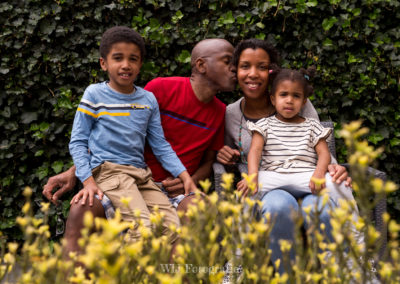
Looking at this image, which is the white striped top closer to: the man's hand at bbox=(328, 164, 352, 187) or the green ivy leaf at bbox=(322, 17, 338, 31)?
the man's hand at bbox=(328, 164, 352, 187)

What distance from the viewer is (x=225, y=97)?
374 centimetres

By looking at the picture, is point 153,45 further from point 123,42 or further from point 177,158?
point 177,158

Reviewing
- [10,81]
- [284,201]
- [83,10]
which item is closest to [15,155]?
[10,81]

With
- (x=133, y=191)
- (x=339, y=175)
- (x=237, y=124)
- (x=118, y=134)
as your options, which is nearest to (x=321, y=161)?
(x=339, y=175)

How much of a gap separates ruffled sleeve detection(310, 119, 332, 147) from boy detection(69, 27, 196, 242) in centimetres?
95

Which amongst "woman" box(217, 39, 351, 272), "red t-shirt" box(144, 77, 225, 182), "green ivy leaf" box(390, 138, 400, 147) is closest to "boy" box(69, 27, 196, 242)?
"red t-shirt" box(144, 77, 225, 182)

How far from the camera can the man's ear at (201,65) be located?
10.0 feet

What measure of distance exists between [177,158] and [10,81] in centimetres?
177

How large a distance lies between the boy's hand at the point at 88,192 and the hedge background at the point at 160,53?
131cm

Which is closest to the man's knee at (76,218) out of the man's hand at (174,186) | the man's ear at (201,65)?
the man's hand at (174,186)

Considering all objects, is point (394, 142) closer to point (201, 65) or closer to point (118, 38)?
point (201, 65)

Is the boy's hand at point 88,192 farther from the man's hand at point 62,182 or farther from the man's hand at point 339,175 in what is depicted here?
the man's hand at point 339,175

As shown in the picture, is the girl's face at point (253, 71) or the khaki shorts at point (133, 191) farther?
the girl's face at point (253, 71)

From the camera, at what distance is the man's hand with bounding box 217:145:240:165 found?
9.34ft
